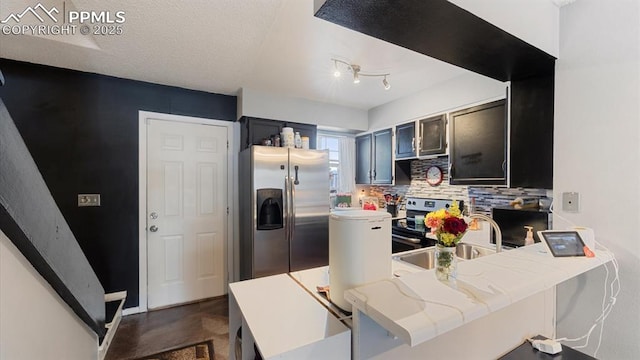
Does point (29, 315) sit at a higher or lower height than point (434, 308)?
lower

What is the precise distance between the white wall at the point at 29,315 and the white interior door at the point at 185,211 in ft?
4.55

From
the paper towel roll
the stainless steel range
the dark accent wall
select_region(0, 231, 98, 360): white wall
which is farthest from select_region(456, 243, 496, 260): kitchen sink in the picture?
the dark accent wall

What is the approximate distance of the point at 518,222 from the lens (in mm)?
2275

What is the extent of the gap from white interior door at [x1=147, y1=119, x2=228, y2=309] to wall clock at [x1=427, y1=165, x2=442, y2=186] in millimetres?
2562

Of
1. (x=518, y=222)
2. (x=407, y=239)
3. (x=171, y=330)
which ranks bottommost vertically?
(x=171, y=330)

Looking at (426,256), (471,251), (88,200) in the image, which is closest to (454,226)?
(426,256)

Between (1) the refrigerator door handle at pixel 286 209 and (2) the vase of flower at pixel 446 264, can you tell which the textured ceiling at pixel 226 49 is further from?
(2) the vase of flower at pixel 446 264

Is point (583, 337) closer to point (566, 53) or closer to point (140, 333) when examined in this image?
point (566, 53)

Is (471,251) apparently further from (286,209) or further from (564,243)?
(286,209)

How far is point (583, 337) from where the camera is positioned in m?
1.36

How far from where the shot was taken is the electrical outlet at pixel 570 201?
55.1 inches

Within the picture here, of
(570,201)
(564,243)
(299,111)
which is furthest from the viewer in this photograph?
(299,111)

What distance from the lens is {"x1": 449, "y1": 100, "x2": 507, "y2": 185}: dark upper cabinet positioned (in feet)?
7.34

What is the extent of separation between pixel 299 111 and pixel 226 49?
1.33m
